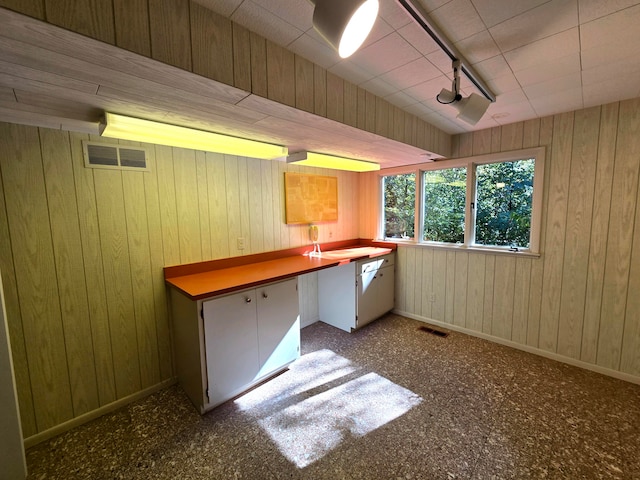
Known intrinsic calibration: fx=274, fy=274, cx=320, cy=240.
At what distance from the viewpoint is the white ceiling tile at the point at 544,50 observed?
4.35 feet

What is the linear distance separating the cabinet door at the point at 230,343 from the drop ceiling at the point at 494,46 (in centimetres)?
162

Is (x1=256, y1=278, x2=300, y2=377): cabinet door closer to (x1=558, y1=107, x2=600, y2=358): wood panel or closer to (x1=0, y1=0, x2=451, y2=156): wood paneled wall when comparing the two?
(x1=0, y1=0, x2=451, y2=156): wood paneled wall

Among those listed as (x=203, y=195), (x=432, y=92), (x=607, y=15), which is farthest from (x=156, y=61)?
(x=607, y=15)

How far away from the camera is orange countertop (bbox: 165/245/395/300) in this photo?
1.92 metres

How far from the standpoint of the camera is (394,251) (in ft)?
11.9

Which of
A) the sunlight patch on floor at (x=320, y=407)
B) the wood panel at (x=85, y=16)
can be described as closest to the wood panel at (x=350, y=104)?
the wood panel at (x=85, y=16)

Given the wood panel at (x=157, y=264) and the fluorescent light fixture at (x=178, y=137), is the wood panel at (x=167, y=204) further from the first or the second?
the fluorescent light fixture at (x=178, y=137)

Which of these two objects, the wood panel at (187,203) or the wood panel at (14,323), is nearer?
the wood panel at (14,323)

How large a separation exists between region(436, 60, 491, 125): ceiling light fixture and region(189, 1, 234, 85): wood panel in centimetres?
114

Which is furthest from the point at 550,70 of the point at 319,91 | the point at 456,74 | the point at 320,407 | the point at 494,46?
the point at 320,407

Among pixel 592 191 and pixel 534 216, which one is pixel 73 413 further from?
pixel 592 191

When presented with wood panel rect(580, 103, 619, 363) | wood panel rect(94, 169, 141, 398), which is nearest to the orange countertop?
wood panel rect(94, 169, 141, 398)

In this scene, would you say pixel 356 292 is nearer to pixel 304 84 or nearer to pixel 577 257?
pixel 577 257

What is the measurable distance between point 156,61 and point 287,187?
2014mm
